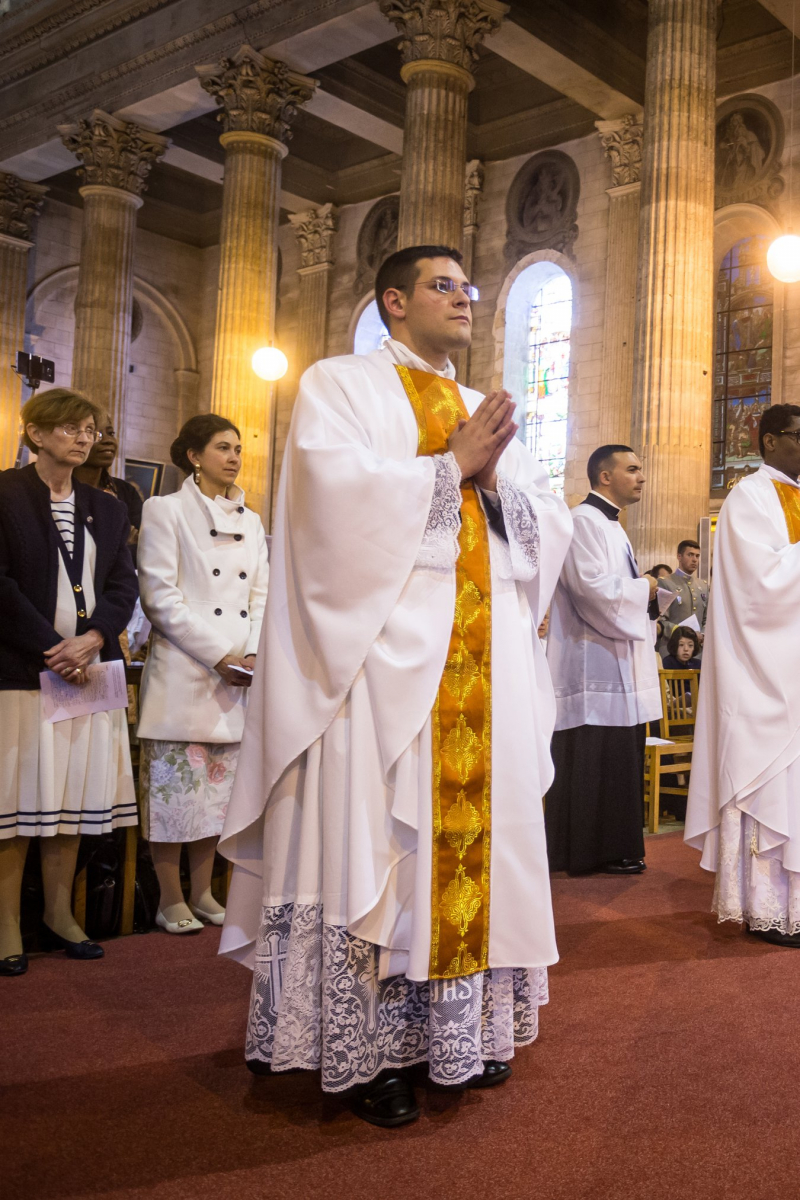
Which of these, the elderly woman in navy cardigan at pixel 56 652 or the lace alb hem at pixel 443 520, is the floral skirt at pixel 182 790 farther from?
the lace alb hem at pixel 443 520

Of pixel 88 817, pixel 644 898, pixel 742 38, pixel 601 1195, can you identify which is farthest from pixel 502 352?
pixel 601 1195

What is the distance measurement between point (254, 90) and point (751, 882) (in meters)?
13.6

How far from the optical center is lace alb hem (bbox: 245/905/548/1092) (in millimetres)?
2582

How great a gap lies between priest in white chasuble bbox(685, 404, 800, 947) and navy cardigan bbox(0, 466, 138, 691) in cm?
240

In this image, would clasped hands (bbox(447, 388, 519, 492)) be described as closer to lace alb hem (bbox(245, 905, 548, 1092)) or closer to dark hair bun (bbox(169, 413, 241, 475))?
lace alb hem (bbox(245, 905, 548, 1092))

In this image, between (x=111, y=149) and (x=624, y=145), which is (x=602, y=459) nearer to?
(x=624, y=145)

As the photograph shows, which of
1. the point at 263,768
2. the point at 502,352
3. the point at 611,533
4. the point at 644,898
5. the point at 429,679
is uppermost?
the point at 502,352

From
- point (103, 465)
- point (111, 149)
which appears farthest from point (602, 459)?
point (111, 149)

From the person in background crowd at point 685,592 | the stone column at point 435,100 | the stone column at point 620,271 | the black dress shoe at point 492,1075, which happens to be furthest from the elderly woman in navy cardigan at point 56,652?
the stone column at point 620,271

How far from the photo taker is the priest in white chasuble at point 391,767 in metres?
2.62

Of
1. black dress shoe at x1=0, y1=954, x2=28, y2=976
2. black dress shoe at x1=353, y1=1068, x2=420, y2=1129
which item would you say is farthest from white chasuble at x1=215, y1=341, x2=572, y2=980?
black dress shoe at x1=0, y1=954, x2=28, y2=976

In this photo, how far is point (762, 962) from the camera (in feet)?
13.4

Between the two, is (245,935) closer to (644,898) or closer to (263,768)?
(263,768)

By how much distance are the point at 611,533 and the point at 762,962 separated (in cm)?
249
